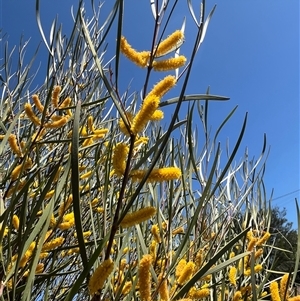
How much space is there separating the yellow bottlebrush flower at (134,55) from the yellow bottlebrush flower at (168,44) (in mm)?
18

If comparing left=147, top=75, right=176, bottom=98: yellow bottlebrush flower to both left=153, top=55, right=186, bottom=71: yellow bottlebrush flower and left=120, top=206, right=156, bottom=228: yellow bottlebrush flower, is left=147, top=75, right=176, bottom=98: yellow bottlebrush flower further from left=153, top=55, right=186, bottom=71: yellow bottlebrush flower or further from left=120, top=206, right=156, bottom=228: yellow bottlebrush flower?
left=120, top=206, right=156, bottom=228: yellow bottlebrush flower

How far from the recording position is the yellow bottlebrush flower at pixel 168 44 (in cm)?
52

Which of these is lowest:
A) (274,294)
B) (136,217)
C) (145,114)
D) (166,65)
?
(274,294)

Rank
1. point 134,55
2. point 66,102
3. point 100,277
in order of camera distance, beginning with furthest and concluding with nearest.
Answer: point 66,102
point 134,55
point 100,277

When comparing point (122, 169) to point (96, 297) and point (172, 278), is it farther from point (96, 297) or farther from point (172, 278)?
point (172, 278)

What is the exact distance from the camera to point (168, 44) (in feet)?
1.71

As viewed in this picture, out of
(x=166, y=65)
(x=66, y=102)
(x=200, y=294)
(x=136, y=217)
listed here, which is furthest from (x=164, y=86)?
(x=66, y=102)

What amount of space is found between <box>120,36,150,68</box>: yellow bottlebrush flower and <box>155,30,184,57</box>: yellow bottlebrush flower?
18 millimetres

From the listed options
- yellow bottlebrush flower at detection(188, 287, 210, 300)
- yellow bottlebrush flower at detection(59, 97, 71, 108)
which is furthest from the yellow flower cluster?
yellow bottlebrush flower at detection(59, 97, 71, 108)

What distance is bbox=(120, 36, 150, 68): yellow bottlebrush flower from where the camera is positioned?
1.70 ft

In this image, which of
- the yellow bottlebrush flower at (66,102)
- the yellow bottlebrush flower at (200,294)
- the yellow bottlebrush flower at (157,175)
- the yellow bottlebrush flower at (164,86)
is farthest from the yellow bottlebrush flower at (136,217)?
the yellow bottlebrush flower at (66,102)

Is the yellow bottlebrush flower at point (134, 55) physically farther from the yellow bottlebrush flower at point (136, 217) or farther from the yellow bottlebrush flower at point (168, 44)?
the yellow bottlebrush flower at point (136, 217)

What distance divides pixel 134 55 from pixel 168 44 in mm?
52

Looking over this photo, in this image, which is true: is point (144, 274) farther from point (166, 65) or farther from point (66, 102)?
point (66, 102)
